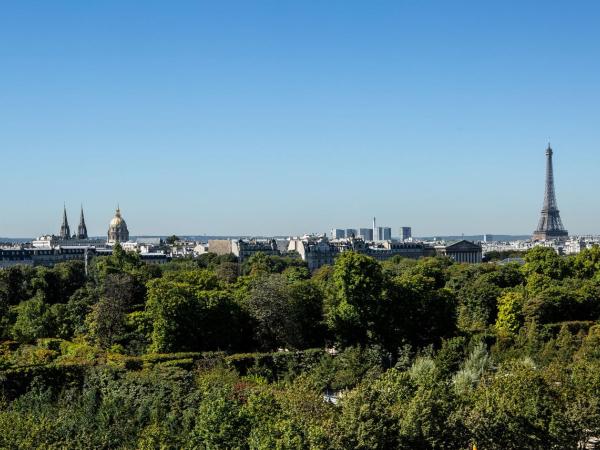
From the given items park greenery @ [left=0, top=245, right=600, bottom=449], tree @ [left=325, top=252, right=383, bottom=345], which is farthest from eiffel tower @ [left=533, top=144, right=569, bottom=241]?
tree @ [left=325, top=252, right=383, bottom=345]

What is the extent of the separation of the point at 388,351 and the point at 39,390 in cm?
1674

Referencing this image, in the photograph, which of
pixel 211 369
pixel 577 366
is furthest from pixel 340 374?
pixel 577 366

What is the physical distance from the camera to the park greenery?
20.3 metres

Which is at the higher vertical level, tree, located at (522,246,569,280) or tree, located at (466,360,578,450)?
tree, located at (522,246,569,280)

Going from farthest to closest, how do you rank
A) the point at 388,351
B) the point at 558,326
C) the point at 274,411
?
1. the point at 558,326
2. the point at 388,351
3. the point at 274,411

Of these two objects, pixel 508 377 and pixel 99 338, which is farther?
pixel 99 338

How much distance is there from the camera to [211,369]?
103 feet

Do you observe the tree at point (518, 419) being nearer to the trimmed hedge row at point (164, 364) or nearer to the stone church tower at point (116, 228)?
the trimmed hedge row at point (164, 364)

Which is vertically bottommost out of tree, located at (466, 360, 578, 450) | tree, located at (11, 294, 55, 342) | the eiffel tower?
tree, located at (466, 360, 578, 450)

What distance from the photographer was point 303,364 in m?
34.9

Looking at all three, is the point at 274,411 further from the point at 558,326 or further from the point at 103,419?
the point at 558,326

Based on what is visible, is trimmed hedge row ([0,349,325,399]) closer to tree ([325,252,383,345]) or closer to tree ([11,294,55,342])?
tree ([325,252,383,345])

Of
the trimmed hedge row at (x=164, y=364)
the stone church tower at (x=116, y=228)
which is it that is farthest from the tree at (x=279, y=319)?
the stone church tower at (x=116, y=228)

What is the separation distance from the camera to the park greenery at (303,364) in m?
20.3
